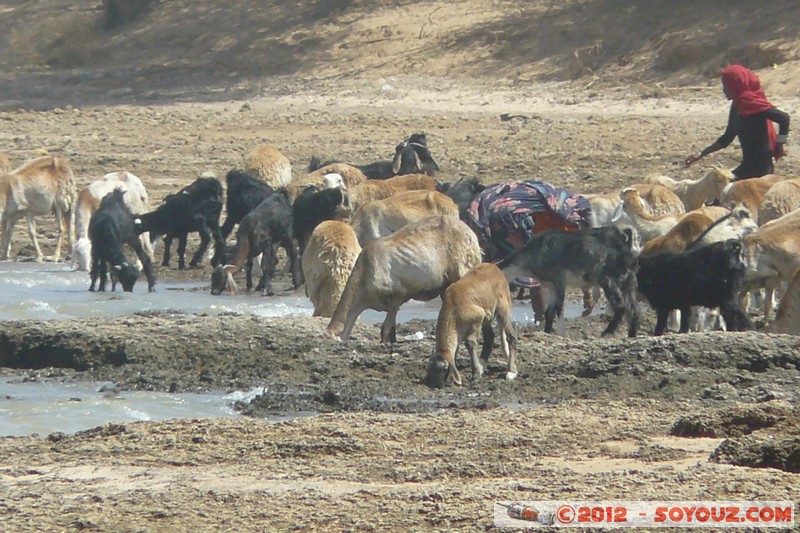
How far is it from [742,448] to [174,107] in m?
21.4

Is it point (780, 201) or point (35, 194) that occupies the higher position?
point (780, 201)

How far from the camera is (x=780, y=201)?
14.4 metres

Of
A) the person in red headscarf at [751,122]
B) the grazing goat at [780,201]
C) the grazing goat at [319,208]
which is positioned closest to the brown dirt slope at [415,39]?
the person in red headscarf at [751,122]

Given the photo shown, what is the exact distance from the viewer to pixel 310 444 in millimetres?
8125

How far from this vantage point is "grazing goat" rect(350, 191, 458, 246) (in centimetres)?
1409

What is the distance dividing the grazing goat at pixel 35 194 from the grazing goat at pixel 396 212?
19.4 ft

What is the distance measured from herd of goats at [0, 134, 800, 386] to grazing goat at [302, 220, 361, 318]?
0.05ft

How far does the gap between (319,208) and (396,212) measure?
6.72 ft

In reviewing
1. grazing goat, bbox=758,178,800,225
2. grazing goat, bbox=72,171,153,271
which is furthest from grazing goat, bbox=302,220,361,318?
grazing goat, bbox=72,171,153,271

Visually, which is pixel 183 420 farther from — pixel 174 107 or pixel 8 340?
pixel 174 107

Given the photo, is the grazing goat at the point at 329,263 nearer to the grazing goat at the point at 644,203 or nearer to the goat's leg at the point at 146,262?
the grazing goat at the point at 644,203

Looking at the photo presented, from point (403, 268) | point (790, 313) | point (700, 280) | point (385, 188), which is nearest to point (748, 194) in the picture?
point (700, 280)

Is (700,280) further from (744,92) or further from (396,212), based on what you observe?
(744,92)

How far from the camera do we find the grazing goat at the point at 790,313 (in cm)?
1129
